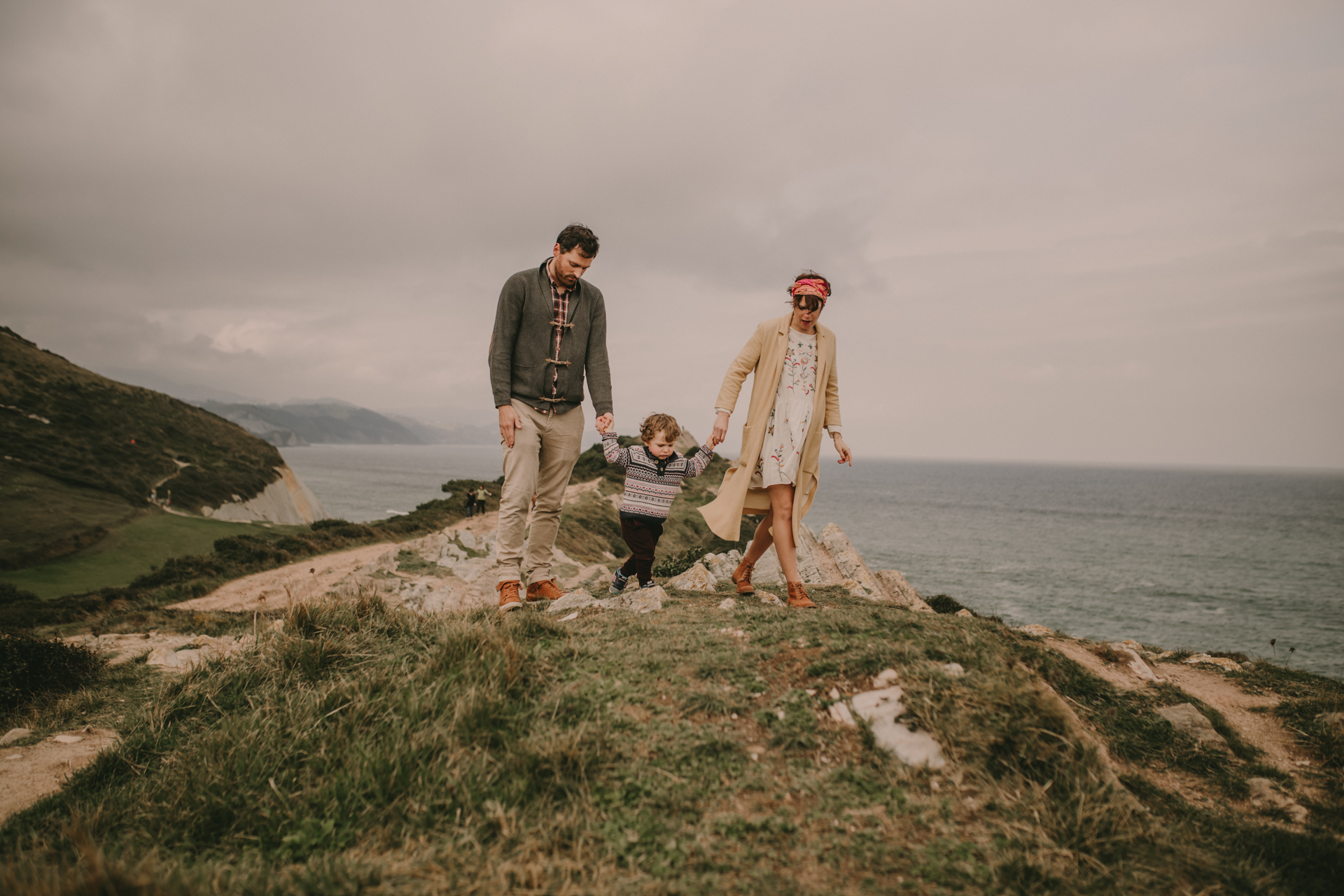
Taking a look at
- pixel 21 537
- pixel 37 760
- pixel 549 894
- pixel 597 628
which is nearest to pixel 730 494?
pixel 597 628

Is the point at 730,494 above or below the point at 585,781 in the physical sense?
above

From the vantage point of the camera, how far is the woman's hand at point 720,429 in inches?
204

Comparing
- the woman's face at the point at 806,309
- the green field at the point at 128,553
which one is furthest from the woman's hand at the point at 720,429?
the green field at the point at 128,553

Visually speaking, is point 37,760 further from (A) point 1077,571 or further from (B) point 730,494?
(A) point 1077,571

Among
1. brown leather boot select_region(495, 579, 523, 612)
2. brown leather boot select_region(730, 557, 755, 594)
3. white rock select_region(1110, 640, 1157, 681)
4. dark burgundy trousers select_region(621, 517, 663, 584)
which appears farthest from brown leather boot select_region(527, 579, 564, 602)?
A: white rock select_region(1110, 640, 1157, 681)

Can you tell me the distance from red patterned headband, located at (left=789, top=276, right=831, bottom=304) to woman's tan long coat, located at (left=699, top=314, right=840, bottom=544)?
0.26m

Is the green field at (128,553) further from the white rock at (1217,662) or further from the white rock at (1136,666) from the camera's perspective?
the white rock at (1217,662)

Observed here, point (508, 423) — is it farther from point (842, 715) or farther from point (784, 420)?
point (842, 715)

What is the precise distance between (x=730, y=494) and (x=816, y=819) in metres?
3.36

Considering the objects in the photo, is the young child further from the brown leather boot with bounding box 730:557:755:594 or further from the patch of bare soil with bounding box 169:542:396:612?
the patch of bare soil with bounding box 169:542:396:612

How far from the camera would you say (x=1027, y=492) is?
Answer: 116 metres

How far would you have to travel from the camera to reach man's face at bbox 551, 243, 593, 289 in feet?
16.4

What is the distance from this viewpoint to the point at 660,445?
19.6ft

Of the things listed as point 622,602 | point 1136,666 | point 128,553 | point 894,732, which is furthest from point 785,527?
point 128,553
